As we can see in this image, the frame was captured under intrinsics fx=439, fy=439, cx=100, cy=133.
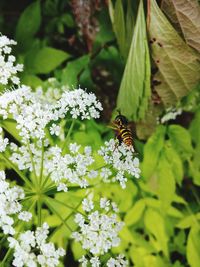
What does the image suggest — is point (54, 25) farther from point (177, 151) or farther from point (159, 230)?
point (159, 230)

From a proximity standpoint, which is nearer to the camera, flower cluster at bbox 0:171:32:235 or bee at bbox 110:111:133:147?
flower cluster at bbox 0:171:32:235

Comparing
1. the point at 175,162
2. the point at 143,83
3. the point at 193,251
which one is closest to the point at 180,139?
the point at 175,162

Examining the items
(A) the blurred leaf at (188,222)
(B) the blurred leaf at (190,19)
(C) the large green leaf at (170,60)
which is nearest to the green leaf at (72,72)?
(C) the large green leaf at (170,60)

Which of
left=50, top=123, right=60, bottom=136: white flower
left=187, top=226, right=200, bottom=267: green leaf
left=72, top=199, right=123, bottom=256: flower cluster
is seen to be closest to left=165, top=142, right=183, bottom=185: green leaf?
left=187, top=226, right=200, bottom=267: green leaf

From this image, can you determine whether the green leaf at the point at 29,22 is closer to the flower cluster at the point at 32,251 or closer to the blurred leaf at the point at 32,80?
the blurred leaf at the point at 32,80

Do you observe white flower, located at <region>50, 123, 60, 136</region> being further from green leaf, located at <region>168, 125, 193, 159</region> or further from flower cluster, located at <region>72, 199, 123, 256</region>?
green leaf, located at <region>168, 125, 193, 159</region>

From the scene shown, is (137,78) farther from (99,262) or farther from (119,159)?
(99,262)
